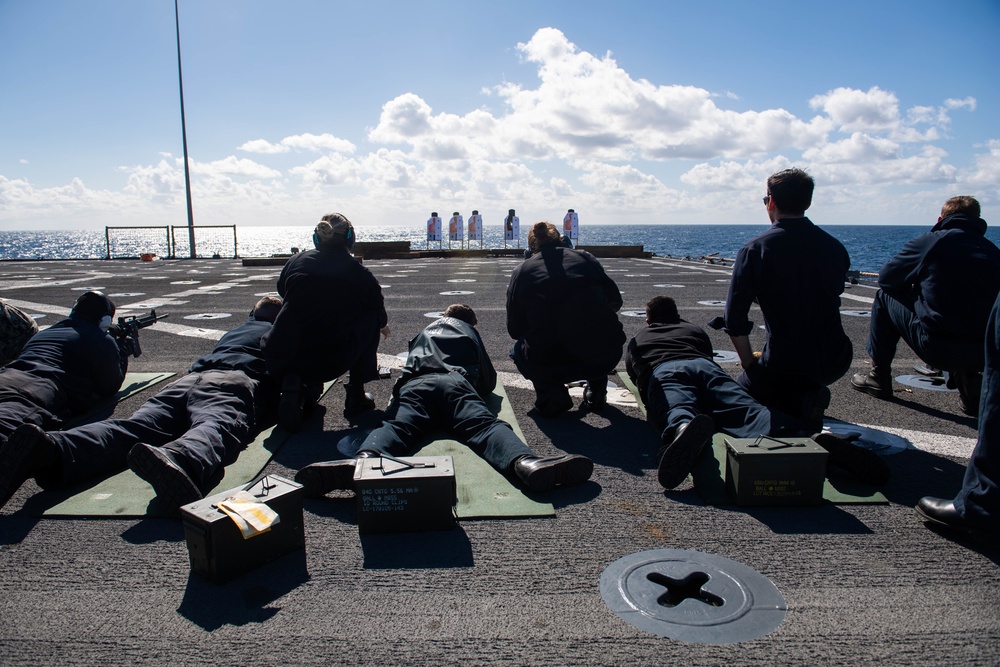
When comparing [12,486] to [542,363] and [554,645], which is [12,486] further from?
[542,363]

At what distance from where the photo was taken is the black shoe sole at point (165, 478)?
322 centimetres

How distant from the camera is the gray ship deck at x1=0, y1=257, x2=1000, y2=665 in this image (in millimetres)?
2266

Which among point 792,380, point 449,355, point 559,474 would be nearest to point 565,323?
point 449,355

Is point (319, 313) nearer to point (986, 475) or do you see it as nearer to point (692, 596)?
point (692, 596)

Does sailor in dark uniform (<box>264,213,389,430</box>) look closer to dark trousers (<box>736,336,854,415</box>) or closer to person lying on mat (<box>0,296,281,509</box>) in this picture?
person lying on mat (<box>0,296,281,509</box>)

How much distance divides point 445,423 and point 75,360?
109 inches

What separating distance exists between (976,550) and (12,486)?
14.6 feet

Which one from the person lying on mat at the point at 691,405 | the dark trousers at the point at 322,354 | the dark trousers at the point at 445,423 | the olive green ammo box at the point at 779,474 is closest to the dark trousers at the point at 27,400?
the dark trousers at the point at 322,354

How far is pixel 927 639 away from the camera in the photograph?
2301 mm

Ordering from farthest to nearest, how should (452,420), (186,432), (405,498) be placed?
(452,420) < (186,432) < (405,498)

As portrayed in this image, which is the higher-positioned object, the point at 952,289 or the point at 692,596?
the point at 952,289

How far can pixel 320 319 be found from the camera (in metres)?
4.92

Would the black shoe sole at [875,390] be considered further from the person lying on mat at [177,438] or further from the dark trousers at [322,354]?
the person lying on mat at [177,438]

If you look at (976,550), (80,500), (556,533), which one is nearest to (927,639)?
(976,550)
